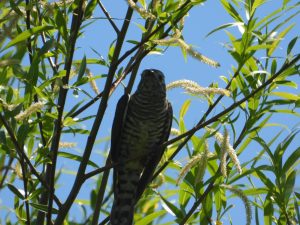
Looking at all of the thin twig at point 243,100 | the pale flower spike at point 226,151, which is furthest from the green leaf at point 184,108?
the pale flower spike at point 226,151

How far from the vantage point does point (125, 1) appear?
2.75 metres

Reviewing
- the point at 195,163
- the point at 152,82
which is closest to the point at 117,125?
the point at 152,82

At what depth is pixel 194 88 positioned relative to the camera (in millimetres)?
2805

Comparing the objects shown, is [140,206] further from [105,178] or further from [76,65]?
[76,65]

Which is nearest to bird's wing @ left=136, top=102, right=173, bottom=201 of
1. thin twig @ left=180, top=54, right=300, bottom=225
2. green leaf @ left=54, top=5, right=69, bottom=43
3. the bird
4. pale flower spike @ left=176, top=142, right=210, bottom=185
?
the bird

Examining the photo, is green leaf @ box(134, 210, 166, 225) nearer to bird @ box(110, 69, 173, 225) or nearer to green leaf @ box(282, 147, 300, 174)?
green leaf @ box(282, 147, 300, 174)

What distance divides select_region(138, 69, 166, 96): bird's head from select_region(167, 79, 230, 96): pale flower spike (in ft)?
5.34

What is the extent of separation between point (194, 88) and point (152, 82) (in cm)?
188

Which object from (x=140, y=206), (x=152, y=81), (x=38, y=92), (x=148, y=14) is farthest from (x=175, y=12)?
(x=152, y=81)

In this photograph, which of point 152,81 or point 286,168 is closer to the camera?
point 286,168

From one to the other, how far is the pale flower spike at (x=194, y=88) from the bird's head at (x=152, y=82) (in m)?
1.63

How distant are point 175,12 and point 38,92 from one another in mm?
Answer: 770

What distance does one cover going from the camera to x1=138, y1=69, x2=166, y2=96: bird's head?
467cm

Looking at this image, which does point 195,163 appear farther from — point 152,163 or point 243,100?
point 152,163
